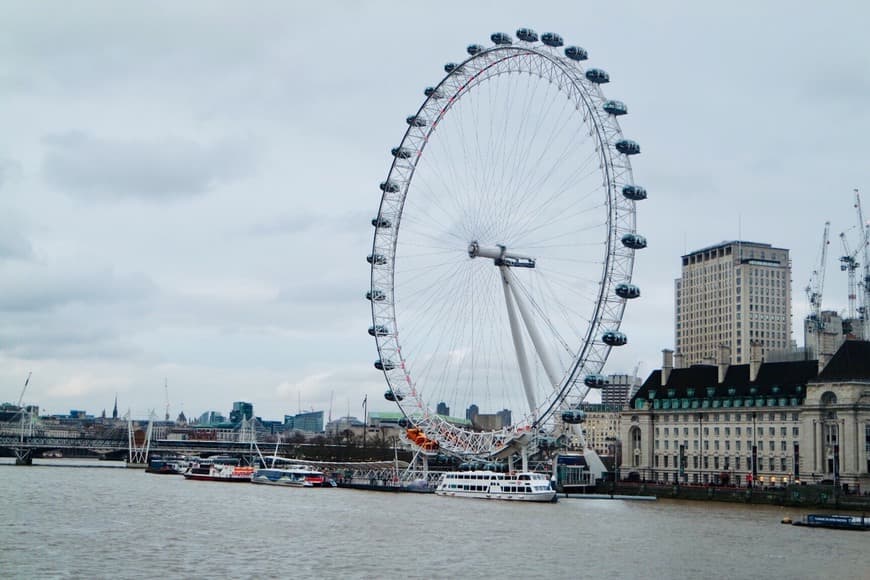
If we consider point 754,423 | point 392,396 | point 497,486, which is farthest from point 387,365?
point 754,423

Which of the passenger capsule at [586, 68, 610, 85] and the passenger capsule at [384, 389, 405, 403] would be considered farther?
the passenger capsule at [384, 389, 405, 403]

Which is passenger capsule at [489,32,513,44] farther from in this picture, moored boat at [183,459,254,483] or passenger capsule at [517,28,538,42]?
moored boat at [183,459,254,483]

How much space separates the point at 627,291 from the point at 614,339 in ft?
11.3

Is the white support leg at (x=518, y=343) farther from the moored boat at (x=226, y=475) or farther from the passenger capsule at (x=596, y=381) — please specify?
the moored boat at (x=226, y=475)

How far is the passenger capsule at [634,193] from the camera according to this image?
7438 cm

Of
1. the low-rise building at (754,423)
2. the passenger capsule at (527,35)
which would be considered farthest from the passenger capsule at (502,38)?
the low-rise building at (754,423)

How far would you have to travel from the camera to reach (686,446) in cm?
11306

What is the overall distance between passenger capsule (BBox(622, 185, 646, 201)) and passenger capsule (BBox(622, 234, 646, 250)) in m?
2.58

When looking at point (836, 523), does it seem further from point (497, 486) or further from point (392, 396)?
point (392, 396)

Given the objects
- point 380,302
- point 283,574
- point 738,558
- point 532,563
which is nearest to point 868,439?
point 380,302

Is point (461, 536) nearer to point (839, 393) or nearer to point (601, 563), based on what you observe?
point (601, 563)

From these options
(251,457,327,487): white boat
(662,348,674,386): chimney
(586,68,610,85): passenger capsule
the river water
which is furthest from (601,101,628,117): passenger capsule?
(251,457,327,487): white boat

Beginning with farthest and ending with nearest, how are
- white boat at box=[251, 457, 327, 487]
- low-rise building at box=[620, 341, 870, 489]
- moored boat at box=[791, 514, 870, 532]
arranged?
white boat at box=[251, 457, 327, 487] < low-rise building at box=[620, 341, 870, 489] < moored boat at box=[791, 514, 870, 532]

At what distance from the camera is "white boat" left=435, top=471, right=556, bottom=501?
88688 millimetres
